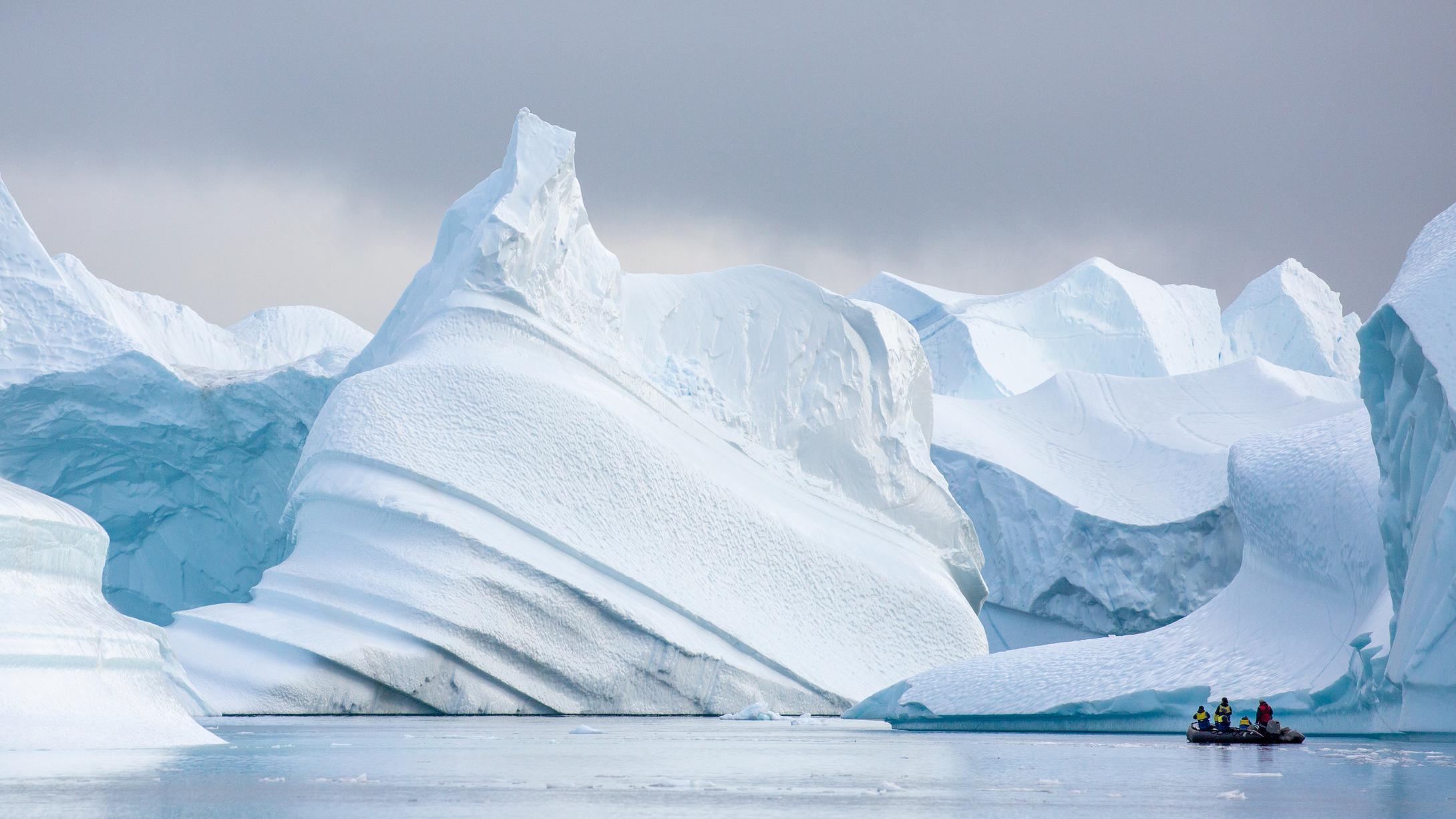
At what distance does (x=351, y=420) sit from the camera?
73.2ft

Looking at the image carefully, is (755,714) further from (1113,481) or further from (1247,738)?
(1113,481)

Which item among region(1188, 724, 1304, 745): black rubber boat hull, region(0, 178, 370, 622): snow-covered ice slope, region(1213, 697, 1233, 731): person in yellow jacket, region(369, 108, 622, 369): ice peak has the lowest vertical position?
region(1188, 724, 1304, 745): black rubber boat hull

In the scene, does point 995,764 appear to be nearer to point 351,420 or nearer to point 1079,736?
point 1079,736

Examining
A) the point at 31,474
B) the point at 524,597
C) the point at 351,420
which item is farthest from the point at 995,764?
the point at 31,474

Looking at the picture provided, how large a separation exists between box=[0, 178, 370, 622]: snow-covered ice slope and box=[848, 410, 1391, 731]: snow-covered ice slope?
12.7 meters

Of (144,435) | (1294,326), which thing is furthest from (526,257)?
(1294,326)

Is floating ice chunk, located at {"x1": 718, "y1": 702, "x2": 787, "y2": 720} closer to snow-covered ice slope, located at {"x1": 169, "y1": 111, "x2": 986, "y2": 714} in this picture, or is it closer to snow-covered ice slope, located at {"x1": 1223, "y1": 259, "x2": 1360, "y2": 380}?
snow-covered ice slope, located at {"x1": 169, "y1": 111, "x2": 986, "y2": 714}

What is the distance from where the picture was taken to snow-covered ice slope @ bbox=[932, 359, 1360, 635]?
30.8 meters

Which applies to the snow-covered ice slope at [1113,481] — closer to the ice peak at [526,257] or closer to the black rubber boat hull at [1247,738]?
the ice peak at [526,257]

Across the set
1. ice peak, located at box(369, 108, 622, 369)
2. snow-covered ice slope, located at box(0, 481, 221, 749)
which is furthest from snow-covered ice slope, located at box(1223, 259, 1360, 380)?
snow-covered ice slope, located at box(0, 481, 221, 749)

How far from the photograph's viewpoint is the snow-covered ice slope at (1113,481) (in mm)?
30844

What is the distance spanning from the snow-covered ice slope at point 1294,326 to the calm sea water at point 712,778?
33.1 metres

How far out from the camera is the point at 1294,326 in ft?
152

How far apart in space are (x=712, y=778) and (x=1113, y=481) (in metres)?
25.1
